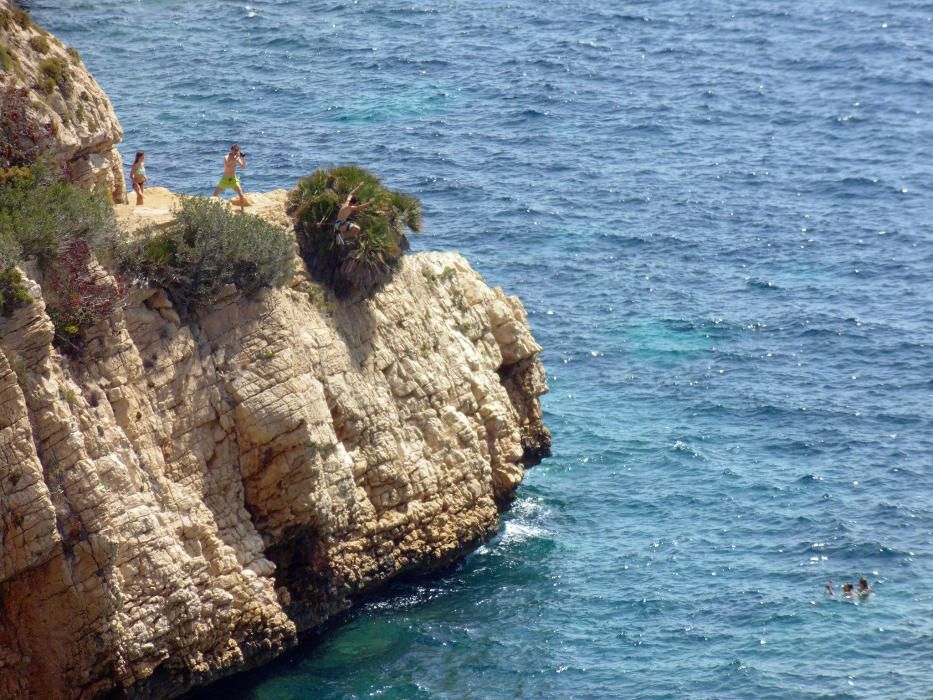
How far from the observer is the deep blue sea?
139 ft

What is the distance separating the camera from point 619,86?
3381 inches

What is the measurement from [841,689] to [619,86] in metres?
50.8

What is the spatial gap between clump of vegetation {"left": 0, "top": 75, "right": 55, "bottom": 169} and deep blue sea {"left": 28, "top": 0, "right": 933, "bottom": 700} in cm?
1336

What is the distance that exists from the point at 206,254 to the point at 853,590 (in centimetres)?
2091

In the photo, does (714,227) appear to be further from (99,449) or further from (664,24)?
(99,449)

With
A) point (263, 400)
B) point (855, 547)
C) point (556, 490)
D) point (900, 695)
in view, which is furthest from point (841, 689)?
point (263, 400)

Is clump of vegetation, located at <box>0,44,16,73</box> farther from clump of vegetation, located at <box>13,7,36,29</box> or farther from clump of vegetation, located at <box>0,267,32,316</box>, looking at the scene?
clump of vegetation, located at <box>0,267,32,316</box>

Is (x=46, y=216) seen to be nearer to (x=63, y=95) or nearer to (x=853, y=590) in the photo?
(x=63, y=95)

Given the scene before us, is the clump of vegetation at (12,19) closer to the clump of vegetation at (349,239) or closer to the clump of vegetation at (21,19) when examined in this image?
the clump of vegetation at (21,19)

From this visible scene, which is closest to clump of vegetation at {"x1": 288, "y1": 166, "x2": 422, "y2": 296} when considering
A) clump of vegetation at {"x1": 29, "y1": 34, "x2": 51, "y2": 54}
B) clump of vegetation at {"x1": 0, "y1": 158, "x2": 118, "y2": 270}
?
clump of vegetation at {"x1": 0, "y1": 158, "x2": 118, "y2": 270}

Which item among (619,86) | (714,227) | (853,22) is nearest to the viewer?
(714,227)

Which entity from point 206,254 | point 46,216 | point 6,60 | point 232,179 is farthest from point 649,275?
point 46,216

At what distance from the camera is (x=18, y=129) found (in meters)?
36.4

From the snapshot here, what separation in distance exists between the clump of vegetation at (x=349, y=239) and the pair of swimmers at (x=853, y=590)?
606 inches
